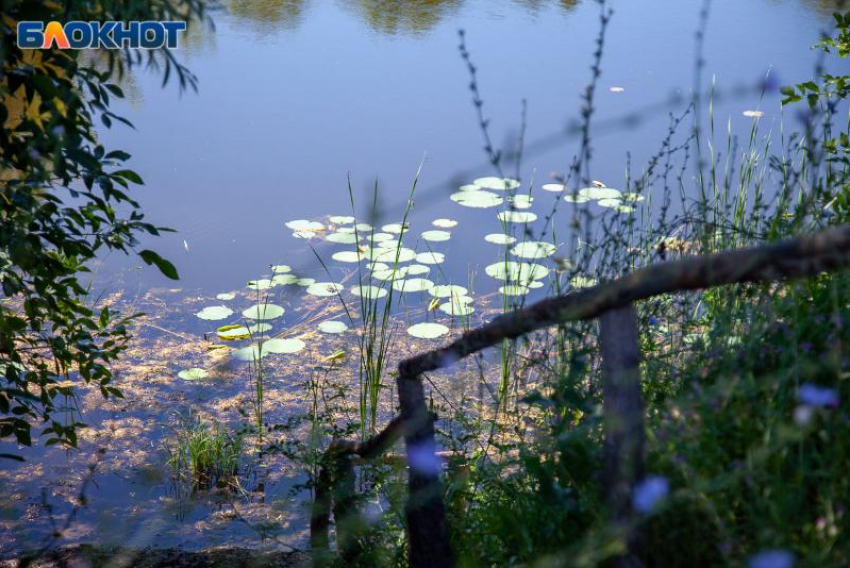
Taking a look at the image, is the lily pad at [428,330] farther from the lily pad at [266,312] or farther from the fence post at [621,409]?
the fence post at [621,409]

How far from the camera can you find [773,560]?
1107mm

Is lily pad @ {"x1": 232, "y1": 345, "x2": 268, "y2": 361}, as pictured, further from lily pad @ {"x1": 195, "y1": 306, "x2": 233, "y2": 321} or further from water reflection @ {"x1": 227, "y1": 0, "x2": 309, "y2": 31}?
water reflection @ {"x1": 227, "y1": 0, "x2": 309, "y2": 31}

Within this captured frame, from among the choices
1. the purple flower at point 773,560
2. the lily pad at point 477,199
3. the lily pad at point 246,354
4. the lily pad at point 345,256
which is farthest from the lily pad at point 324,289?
the purple flower at point 773,560

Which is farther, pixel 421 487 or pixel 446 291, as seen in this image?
pixel 446 291

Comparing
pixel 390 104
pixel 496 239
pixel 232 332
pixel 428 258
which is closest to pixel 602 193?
pixel 496 239

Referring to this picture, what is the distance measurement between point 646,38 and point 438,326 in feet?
16.9

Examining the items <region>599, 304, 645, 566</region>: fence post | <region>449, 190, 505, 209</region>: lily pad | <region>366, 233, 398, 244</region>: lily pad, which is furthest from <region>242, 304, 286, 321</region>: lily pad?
<region>599, 304, 645, 566</region>: fence post

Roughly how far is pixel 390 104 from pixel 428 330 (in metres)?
2.98

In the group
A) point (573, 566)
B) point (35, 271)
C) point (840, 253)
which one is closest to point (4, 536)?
point (35, 271)

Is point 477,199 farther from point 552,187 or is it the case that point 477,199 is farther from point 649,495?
point 649,495

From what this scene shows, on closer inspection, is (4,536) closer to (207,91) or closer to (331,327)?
(331,327)

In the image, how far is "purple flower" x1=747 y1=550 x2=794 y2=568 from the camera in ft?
3.61

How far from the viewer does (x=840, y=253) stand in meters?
1.10

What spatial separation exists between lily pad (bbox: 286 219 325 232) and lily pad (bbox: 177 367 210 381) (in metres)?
1.26
